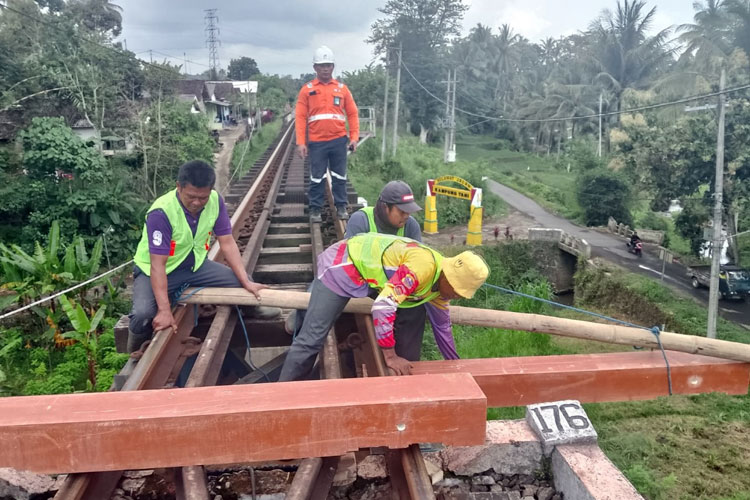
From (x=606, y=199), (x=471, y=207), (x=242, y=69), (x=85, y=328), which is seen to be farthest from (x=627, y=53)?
(x=242, y=69)

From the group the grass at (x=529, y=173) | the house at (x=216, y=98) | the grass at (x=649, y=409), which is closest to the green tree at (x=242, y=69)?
the house at (x=216, y=98)

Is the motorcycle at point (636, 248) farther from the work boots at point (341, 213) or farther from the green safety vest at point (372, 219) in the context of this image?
the green safety vest at point (372, 219)

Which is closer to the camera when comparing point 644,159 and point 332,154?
point 332,154

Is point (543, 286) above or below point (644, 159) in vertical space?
below

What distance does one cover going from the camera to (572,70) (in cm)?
4678

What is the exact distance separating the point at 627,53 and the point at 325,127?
134 feet

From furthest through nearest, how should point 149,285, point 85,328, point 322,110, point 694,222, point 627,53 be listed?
point 627,53
point 694,222
point 322,110
point 85,328
point 149,285

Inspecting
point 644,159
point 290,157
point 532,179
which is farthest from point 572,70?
point 290,157

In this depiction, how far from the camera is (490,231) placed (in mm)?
16438

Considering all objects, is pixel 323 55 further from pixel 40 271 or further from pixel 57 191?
pixel 57 191

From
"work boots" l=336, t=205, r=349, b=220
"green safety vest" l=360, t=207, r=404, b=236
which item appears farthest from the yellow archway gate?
"green safety vest" l=360, t=207, r=404, b=236

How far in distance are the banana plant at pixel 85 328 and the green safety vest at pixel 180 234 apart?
3.00m

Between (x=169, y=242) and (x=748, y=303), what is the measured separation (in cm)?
1577

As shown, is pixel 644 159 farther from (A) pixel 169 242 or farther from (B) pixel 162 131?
(A) pixel 169 242
